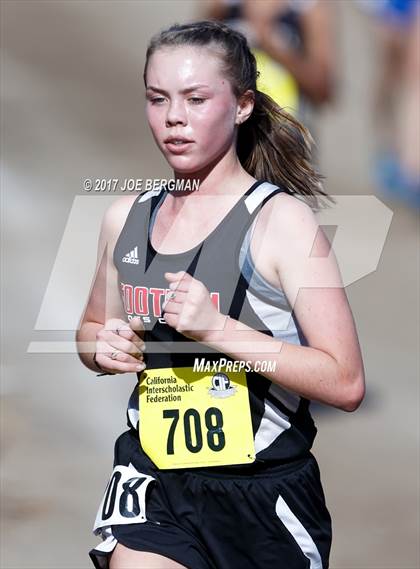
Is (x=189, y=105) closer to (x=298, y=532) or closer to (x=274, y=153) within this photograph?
(x=274, y=153)

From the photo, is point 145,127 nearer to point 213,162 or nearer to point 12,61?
point 12,61

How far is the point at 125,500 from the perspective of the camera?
3139 millimetres

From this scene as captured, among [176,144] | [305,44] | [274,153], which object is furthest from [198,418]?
[305,44]

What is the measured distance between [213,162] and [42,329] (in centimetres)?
454

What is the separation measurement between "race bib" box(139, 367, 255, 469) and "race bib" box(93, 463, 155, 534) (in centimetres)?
7

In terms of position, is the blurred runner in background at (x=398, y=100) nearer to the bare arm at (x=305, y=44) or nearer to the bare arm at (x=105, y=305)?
the bare arm at (x=305, y=44)

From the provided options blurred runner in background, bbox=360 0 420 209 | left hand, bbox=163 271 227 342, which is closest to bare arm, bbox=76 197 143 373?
left hand, bbox=163 271 227 342

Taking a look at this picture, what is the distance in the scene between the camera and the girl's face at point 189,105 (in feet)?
10.1

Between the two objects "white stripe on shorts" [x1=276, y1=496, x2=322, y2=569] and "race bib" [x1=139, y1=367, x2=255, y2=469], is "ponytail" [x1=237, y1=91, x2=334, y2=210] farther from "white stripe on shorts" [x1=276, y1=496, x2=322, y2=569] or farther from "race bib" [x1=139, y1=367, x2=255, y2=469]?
"white stripe on shorts" [x1=276, y1=496, x2=322, y2=569]

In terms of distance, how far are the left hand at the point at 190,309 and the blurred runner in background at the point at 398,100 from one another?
30.2 ft

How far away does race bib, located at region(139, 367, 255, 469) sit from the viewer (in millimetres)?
3102

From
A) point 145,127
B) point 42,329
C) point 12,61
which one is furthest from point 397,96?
point 42,329

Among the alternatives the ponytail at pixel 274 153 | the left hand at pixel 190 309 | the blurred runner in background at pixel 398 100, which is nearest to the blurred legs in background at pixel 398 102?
the blurred runner in background at pixel 398 100

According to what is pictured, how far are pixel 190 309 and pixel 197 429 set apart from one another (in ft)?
1.35
